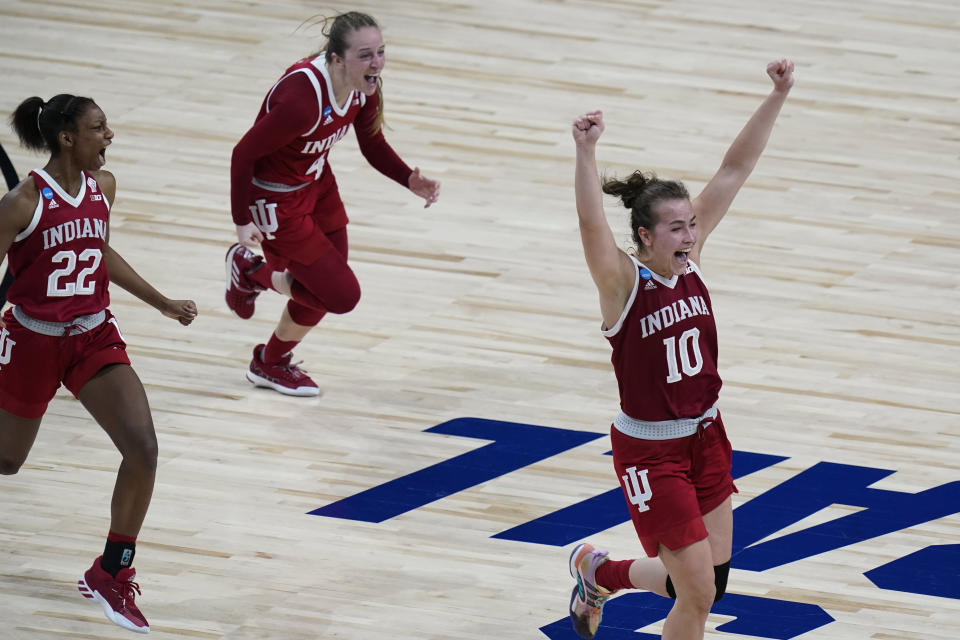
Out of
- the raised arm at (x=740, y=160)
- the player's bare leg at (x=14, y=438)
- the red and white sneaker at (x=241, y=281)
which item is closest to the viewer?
the raised arm at (x=740, y=160)

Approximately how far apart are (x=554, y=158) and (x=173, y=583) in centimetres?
466

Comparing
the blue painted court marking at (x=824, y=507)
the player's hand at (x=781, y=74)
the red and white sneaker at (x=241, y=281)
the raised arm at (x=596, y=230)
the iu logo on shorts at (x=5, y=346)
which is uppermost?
the player's hand at (x=781, y=74)

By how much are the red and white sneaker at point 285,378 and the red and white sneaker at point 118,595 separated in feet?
5.84

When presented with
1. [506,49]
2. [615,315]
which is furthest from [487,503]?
[506,49]

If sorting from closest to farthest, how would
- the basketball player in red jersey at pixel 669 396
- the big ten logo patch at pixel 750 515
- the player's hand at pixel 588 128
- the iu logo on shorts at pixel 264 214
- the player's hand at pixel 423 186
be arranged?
the player's hand at pixel 588 128 < the basketball player in red jersey at pixel 669 396 < the big ten logo patch at pixel 750 515 < the iu logo on shorts at pixel 264 214 < the player's hand at pixel 423 186

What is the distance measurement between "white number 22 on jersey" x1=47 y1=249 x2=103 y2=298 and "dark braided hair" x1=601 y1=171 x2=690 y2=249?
157 cm

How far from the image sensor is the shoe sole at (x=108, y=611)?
4906 mm

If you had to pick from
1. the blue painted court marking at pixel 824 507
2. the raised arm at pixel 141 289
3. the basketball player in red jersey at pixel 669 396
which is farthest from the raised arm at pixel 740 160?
the raised arm at pixel 141 289

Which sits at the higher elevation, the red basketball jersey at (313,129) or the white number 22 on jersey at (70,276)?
the red basketball jersey at (313,129)

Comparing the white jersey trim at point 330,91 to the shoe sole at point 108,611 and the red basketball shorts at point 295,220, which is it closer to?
the red basketball shorts at point 295,220

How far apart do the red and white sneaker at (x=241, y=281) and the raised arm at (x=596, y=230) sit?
2570 millimetres

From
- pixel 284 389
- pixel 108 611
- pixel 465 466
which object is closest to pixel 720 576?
pixel 465 466

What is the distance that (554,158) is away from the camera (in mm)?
9312

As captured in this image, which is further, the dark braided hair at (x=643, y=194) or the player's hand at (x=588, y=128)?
the dark braided hair at (x=643, y=194)
